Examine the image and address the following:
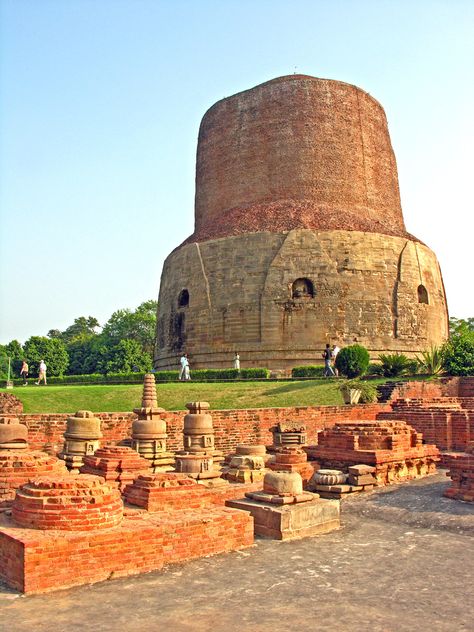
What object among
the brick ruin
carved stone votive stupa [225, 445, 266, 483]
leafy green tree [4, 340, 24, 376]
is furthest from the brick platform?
leafy green tree [4, 340, 24, 376]

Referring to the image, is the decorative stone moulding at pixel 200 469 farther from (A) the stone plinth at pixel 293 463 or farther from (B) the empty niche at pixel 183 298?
(B) the empty niche at pixel 183 298

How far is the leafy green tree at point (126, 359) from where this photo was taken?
125ft

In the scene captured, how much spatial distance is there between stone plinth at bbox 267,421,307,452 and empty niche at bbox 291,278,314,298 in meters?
10.9

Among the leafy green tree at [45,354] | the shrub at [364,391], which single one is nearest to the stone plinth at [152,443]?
the shrub at [364,391]

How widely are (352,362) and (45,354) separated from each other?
28.5 metres

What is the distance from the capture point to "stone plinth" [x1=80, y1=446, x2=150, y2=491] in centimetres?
681

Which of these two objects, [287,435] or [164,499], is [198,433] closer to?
[287,435]

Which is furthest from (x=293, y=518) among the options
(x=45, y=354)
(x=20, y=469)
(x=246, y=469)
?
(x=45, y=354)

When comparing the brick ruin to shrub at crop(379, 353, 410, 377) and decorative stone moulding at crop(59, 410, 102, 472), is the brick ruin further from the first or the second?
shrub at crop(379, 353, 410, 377)

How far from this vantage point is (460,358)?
621 inches

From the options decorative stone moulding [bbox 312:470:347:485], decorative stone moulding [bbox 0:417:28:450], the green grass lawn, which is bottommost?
decorative stone moulding [bbox 312:470:347:485]

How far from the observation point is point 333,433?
8.52 meters

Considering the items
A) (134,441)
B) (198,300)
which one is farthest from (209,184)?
(134,441)

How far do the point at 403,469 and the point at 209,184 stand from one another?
19350mm
